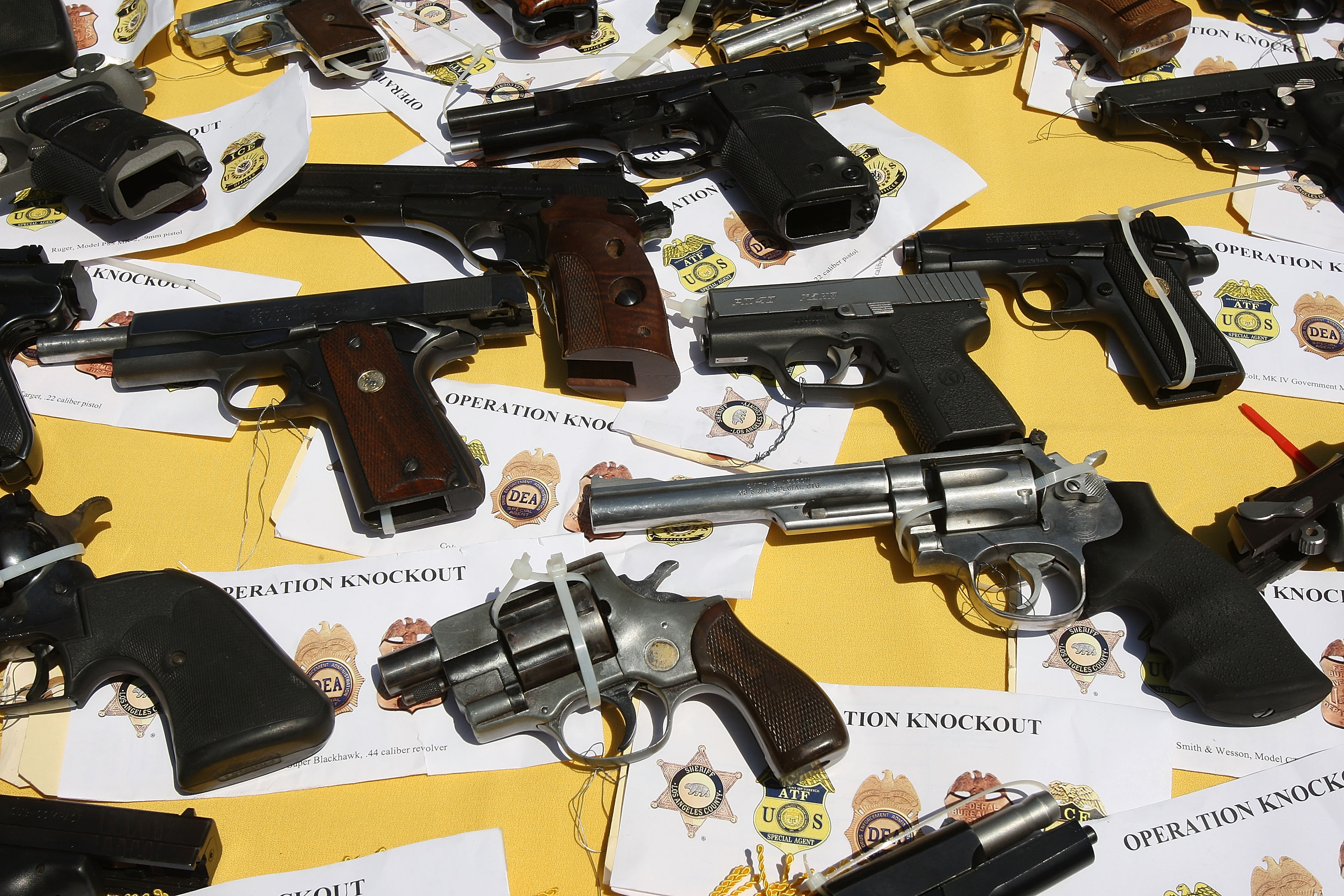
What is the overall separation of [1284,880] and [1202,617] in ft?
1.64

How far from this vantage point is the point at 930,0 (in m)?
3.04

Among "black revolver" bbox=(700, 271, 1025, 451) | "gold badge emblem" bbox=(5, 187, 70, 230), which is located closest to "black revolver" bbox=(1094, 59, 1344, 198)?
"black revolver" bbox=(700, 271, 1025, 451)

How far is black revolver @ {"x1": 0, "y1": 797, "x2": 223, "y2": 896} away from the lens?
64.2 inches

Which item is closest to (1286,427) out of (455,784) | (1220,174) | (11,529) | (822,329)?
(1220,174)

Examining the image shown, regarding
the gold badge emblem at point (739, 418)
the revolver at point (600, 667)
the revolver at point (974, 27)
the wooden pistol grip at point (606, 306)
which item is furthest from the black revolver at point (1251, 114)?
the revolver at point (600, 667)

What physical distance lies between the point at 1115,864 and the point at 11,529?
91.7 inches

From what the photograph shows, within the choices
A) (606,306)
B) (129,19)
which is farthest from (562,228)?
(129,19)

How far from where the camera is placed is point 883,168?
279 centimetres

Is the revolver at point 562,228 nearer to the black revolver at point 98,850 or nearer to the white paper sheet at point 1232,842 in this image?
the black revolver at point 98,850

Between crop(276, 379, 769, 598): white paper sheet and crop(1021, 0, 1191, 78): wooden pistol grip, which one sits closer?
crop(276, 379, 769, 598): white paper sheet

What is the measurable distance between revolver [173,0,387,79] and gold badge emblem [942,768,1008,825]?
273 centimetres

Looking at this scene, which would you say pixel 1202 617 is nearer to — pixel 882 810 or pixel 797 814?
pixel 882 810

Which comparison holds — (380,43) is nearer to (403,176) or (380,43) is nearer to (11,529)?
(403,176)

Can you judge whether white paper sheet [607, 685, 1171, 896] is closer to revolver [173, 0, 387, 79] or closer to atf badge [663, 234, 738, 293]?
atf badge [663, 234, 738, 293]
